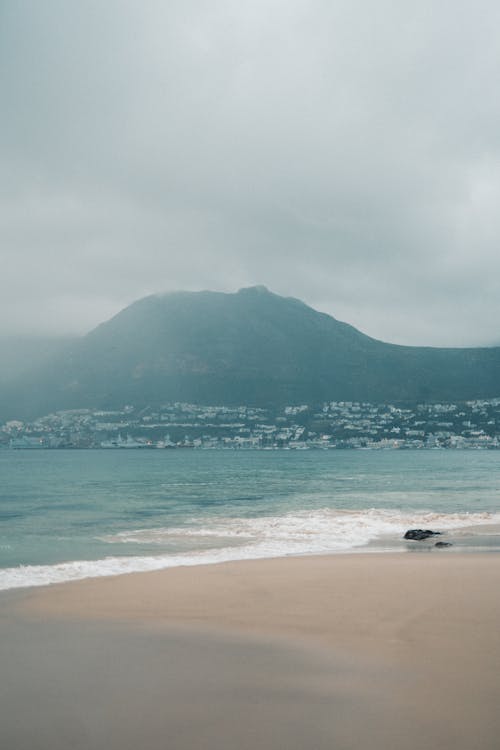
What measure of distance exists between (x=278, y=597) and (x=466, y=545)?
31.9ft

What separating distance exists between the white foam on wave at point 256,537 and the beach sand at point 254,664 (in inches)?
85.9

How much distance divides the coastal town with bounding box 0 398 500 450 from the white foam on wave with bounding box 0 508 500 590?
148 metres

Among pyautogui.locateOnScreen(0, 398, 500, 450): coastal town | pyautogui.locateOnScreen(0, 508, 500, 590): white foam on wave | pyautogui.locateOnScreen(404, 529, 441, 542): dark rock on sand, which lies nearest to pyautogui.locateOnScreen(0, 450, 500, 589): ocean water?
pyautogui.locateOnScreen(0, 508, 500, 590): white foam on wave

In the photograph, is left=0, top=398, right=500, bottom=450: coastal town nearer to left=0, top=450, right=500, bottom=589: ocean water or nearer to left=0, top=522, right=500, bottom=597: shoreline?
left=0, top=450, right=500, bottom=589: ocean water

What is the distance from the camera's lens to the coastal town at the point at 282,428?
586 ft

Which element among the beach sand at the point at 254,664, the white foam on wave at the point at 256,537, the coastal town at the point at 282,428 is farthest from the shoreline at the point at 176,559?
the coastal town at the point at 282,428

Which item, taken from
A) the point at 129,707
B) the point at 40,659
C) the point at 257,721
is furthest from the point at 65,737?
the point at 40,659

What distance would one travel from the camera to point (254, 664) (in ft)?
25.5

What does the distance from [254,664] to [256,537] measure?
44.3 feet

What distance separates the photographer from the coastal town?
17862cm

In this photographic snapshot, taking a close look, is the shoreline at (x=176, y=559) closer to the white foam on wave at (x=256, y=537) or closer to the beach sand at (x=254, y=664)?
the white foam on wave at (x=256, y=537)

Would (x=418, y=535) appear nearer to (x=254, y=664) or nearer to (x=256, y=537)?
(x=256, y=537)

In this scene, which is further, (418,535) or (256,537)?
(256,537)

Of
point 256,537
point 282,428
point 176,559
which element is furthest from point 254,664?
point 282,428
